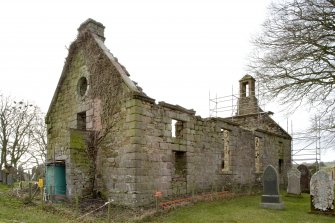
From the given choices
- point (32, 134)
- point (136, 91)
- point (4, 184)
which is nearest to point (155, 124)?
point (136, 91)

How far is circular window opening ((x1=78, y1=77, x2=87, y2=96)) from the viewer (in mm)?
14500

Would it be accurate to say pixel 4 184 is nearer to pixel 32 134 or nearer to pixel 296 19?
pixel 32 134

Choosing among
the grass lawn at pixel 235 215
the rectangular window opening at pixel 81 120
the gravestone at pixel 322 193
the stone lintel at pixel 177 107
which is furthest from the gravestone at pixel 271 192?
the rectangular window opening at pixel 81 120

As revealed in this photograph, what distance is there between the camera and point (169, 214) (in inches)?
419

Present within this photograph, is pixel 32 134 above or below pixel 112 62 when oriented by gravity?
below

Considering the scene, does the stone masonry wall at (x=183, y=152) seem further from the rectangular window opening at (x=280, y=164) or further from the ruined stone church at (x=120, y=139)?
the rectangular window opening at (x=280, y=164)

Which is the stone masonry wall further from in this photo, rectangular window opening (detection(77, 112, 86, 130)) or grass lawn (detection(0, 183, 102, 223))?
rectangular window opening (detection(77, 112, 86, 130))

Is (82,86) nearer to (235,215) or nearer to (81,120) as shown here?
(81,120)

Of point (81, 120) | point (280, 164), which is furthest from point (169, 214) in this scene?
point (280, 164)

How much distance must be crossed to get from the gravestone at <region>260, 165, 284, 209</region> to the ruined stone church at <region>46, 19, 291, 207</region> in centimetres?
280

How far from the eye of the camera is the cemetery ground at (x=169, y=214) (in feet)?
32.3

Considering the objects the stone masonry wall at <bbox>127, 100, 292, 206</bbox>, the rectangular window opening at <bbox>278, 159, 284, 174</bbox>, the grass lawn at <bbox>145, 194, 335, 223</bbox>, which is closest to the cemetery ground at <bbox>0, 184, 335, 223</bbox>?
the grass lawn at <bbox>145, 194, 335, 223</bbox>

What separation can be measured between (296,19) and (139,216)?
8.29m

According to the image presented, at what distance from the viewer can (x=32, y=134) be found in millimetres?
28500
